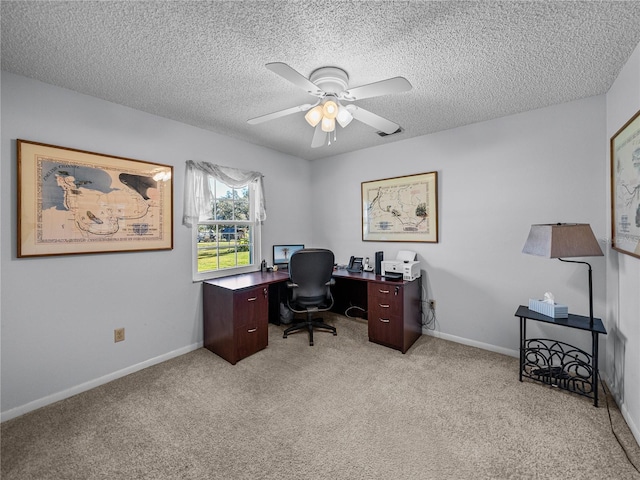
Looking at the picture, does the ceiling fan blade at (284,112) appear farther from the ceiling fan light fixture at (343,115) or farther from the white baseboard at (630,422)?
the white baseboard at (630,422)

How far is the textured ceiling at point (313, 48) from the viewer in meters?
1.37

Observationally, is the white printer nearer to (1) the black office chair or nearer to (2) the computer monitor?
(1) the black office chair

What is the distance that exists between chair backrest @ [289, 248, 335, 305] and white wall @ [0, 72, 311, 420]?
1109mm

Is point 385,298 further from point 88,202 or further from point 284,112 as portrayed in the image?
point 88,202

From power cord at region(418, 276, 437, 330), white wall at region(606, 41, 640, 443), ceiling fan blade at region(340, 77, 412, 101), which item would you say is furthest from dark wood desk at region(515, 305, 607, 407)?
ceiling fan blade at region(340, 77, 412, 101)

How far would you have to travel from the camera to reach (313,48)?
164 centimetres

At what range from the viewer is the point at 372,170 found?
3.70 meters

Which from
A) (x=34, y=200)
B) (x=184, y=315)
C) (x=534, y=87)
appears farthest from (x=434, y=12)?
(x=184, y=315)

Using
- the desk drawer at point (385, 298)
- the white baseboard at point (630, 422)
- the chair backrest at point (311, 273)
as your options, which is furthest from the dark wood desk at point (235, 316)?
the white baseboard at point (630, 422)

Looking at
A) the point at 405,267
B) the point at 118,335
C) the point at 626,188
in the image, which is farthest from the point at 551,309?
the point at 118,335

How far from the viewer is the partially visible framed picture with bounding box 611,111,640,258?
1.64 meters

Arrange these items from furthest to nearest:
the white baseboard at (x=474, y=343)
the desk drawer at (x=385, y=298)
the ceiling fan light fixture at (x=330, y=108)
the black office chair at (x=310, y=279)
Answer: the black office chair at (x=310, y=279) < the desk drawer at (x=385, y=298) < the white baseboard at (x=474, y=343) < the ceiling fan light fixture at (x=330, y=108)

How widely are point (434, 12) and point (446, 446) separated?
2.42 m

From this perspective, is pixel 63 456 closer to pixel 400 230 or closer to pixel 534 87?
pixel 400 230
